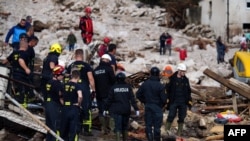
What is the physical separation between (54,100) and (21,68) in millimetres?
Answer: 2078

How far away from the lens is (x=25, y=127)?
1350 cm

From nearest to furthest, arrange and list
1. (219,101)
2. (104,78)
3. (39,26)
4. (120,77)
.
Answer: (120,77)
(104,78)
(219,101)
(39,26)

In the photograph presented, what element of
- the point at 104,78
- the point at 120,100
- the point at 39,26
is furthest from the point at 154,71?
the point at 39,26

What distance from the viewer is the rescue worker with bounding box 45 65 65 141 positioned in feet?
36.7

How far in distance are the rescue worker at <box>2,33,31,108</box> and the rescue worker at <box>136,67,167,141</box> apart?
2831 mm

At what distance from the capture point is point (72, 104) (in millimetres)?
11031

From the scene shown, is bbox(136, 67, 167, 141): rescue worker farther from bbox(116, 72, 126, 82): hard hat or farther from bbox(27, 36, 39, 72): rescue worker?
bbox(27, 36, 39, 72): rescue worker

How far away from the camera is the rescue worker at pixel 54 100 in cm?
1117

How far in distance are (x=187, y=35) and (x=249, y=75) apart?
21.5 metres

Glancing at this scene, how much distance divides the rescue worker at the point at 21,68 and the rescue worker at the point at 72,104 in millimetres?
2322

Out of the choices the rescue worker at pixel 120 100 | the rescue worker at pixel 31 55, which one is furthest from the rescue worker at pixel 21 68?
the rescue worker at pixel 120 100

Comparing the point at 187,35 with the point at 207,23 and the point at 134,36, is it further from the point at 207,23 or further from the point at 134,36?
the point at 134,36

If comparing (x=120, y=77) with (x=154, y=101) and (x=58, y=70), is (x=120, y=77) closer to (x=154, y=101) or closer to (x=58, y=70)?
(x=154, y=101)

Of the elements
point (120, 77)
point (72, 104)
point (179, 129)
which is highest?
point (120, 77)
